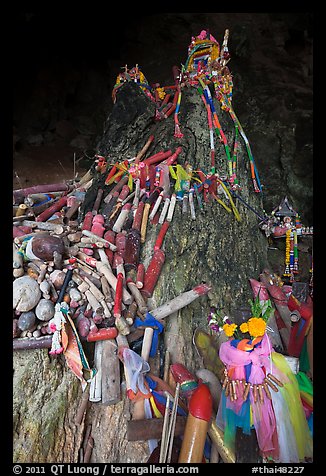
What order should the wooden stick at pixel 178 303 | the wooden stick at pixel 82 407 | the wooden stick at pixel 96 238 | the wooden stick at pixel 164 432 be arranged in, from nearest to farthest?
the wooden stick at pixel 164 432 → the wooden stick at pixel 82 407 → the wooden stick at pixel 178 303 → the wooden stick at pixel 96 238

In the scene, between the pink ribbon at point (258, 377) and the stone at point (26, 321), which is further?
the stone at point (26, 321)

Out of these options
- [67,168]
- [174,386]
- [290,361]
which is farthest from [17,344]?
[67,168]

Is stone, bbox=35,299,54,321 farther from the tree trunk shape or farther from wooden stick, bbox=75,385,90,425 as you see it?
wooden stick, bbox=75,385,90,425

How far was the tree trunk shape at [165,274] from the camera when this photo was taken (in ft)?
8.25

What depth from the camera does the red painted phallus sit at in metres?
2.95

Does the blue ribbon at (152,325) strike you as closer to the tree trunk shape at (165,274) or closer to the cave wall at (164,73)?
the tree trunk shape at (165,274)

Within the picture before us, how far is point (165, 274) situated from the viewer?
3498 millimetres

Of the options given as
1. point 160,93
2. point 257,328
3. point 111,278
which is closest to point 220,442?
point 257,328

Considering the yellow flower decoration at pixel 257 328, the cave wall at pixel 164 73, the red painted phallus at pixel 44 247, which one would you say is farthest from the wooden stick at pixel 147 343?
the cave wall at pixel 164 73

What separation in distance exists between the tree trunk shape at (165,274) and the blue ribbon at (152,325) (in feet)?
0.67

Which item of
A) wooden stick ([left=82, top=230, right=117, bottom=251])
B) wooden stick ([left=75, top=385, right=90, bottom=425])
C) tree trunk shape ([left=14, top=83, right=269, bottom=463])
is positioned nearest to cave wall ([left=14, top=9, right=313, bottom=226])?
tree trunk shape ([left=14, top=83, right=269, bottom=463])

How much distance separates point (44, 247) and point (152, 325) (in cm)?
109

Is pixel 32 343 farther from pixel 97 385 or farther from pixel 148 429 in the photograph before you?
pixel 148 429

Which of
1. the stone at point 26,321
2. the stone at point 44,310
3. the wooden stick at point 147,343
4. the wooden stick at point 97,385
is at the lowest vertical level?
the wooden stick at point 97,385
